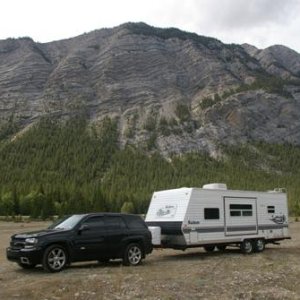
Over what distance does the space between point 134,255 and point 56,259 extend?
361 centimetres

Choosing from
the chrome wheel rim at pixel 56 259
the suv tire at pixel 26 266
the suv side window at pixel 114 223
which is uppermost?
the suv side window at pixel 114 223

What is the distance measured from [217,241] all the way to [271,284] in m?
9.23

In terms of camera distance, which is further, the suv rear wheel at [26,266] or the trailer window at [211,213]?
the trailer window at [211,213]

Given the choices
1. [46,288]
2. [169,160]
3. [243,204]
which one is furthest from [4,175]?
[46,288]

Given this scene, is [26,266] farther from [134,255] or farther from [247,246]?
[247,246]

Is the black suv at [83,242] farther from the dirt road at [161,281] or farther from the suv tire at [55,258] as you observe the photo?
the dirt road at [161,281]

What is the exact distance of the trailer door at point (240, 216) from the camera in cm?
2591

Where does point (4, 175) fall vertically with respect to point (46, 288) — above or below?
above

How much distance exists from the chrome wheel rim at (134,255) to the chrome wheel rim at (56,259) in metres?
3.01

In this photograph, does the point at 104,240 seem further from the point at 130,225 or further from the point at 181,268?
the point at 181,268

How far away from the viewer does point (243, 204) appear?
88.5 feet

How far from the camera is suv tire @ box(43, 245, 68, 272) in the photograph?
701 inches

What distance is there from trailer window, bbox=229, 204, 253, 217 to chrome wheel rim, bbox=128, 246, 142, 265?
7111 millimetres

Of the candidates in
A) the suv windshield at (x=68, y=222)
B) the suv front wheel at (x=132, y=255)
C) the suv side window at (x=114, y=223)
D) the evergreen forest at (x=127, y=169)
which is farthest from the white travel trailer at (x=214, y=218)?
the evergreen forest at (x=127, y=169)
